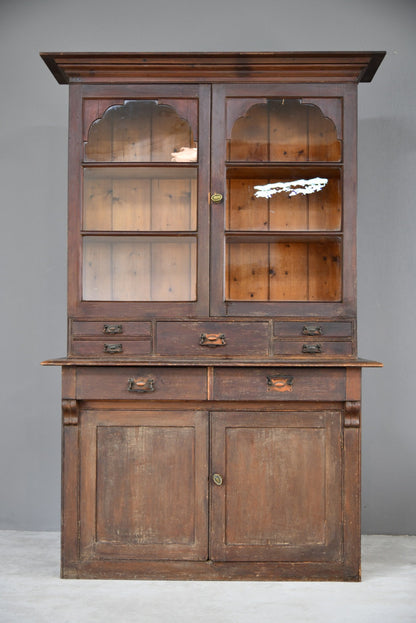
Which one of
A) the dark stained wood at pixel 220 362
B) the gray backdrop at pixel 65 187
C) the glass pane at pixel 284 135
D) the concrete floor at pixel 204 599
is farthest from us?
the gray backdrop at pixel 65 187

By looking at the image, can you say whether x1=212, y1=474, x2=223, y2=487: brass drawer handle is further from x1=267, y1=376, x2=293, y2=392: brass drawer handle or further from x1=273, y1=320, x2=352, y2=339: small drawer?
x1=273, y1=320, x2=352, y2=339: small drawer

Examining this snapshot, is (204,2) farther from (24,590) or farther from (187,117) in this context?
(24,590)

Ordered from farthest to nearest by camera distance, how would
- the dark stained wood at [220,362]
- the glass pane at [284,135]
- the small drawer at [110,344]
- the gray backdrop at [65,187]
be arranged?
the gray backdrop at [65,187] → the glass pane at [284,135] → the small drawer at [110,344] → the dark stained wood at [220,362]

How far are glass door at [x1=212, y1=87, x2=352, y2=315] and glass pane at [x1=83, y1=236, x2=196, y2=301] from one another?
179 millimetres

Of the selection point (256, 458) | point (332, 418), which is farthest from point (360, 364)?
point (256, 458)

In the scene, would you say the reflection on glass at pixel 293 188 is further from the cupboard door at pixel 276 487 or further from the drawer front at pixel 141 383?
the cupboard door at pixel 276 487

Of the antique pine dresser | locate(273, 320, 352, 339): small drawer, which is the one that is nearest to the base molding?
the antique pine dresser

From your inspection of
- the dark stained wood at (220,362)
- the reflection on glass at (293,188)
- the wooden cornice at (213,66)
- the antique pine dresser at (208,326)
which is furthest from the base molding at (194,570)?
the wooden cornice at (213,66)

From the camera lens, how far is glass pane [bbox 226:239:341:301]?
2.82m

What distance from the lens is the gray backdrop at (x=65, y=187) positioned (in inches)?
133

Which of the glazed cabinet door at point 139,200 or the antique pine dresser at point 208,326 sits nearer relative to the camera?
the antique pine dresser at point 208,326

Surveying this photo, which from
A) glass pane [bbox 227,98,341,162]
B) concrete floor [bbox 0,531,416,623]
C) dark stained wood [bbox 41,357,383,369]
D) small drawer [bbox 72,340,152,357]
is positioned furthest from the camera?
glass pane [bbox 227,98,341,162]

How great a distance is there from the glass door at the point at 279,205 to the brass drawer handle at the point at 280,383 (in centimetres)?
30

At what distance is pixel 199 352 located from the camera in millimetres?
2725
